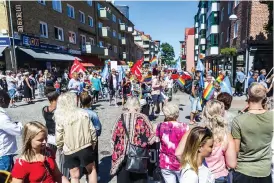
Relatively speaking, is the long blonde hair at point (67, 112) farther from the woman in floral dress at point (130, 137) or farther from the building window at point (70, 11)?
the building window at point (70, 11)

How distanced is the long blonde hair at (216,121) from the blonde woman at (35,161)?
5.64ft

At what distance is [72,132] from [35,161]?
2.91ft

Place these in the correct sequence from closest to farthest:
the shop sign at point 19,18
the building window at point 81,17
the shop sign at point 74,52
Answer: the shop sign at point 19,18 < the shop sign at point 74,52 < the building window at point 81,17

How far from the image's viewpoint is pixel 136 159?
2.90 meters

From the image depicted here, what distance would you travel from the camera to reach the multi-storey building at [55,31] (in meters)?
17.4

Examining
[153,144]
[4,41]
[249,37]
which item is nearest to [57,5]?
[4,41]

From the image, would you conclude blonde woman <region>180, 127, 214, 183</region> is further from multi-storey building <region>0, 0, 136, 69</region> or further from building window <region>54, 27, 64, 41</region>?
building window <region>54, 27, 64, 41</region>

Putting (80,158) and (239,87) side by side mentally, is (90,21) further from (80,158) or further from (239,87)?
(80,158)

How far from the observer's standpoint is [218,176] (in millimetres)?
2500

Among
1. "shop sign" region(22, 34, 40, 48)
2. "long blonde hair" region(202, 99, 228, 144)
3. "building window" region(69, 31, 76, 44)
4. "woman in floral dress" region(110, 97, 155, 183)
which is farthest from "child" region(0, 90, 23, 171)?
"building window" region(69, 31, 76, 44)

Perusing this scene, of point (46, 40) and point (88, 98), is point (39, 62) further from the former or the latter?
point (88, 98)

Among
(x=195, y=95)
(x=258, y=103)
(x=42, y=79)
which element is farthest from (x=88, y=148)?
(x=42, y=79)

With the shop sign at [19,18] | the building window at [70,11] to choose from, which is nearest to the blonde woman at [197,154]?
the shop sign at [19,18]

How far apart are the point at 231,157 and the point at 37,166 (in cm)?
197
